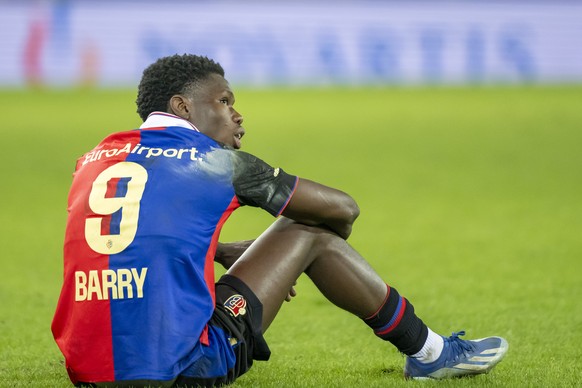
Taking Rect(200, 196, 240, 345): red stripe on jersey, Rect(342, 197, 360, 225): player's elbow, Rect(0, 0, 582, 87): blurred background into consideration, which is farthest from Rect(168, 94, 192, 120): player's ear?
Rect(0, 0, 582, 87): blurred background

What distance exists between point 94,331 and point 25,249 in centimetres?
468

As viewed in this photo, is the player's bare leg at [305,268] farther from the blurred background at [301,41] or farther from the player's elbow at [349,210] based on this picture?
the blurred background at [301,41]

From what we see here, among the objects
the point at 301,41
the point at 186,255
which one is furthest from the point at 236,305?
the point at 301,41

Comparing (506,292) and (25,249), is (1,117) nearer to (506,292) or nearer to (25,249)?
(25,249)

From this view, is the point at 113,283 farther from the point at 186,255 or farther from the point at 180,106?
the point at 180,106

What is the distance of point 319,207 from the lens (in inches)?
136

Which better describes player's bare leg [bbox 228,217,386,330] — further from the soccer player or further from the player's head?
the player's head

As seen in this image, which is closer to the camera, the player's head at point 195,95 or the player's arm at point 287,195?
the player's arm at point 287,195

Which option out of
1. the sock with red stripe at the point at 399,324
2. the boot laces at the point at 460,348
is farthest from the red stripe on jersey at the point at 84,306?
the boot laces at the point at 460,348

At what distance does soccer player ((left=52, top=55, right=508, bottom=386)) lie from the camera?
3.21 metres

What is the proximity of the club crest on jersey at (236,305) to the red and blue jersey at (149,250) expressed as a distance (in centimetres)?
11

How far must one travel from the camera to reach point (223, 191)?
333 centimetres

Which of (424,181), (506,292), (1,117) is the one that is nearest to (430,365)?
(506,292)

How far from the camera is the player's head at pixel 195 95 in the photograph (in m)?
3.64
